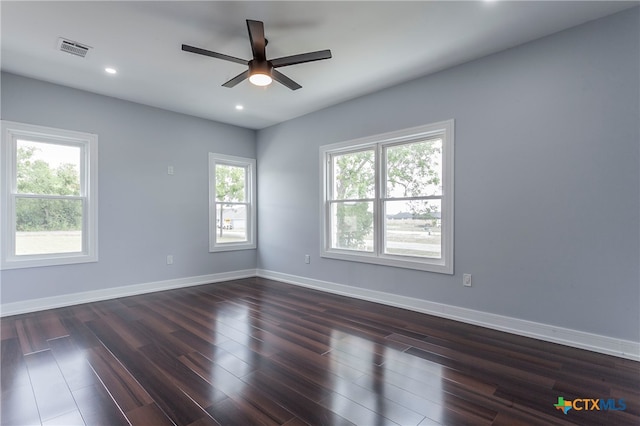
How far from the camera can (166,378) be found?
7.16 ft

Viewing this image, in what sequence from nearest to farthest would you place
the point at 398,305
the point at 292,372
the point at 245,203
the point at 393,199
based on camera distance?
the point at 292,372
the point at 398,305
the point at 393,199
the point at 245,203

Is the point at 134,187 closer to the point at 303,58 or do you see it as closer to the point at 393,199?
the point at 303,58

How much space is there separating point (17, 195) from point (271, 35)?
3528 millimetres

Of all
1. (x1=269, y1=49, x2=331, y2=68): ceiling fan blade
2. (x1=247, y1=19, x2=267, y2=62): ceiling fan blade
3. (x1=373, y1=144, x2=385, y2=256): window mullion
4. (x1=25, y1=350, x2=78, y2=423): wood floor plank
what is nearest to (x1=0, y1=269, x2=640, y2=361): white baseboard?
(x1=373, y1=144, x2=385, y2=256): window mullion

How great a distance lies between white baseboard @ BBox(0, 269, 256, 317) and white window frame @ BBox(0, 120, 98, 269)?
1.43ft

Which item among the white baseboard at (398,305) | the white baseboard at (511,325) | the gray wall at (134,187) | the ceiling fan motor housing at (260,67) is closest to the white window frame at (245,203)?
the gray wall at (134,187)

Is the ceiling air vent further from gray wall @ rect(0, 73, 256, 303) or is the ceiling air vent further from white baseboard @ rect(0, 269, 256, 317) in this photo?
white baseboard @ rect(0, 269, 256, 317)

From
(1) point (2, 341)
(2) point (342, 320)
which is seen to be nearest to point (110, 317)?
(1) point (2, 341)

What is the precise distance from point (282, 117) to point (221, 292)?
300 cm

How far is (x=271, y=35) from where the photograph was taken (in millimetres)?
2820

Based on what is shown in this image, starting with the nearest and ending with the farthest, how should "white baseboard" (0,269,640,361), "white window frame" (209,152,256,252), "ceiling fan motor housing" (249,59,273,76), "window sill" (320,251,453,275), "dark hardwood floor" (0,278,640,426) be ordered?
1. "dark hardwood floor" (0,278,640,426)
2. "white baseboard" (0,269,640,361)
3. "ceiling fan motor housing" (249,59,273,76)
4. "window sill" (320,251,453,275)
5. "white window frame" (209,152,256,252)

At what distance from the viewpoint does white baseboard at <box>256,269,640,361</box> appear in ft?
8.30

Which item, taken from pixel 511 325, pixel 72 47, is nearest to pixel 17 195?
pixel 72 47

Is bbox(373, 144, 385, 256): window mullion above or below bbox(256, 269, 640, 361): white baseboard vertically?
above
